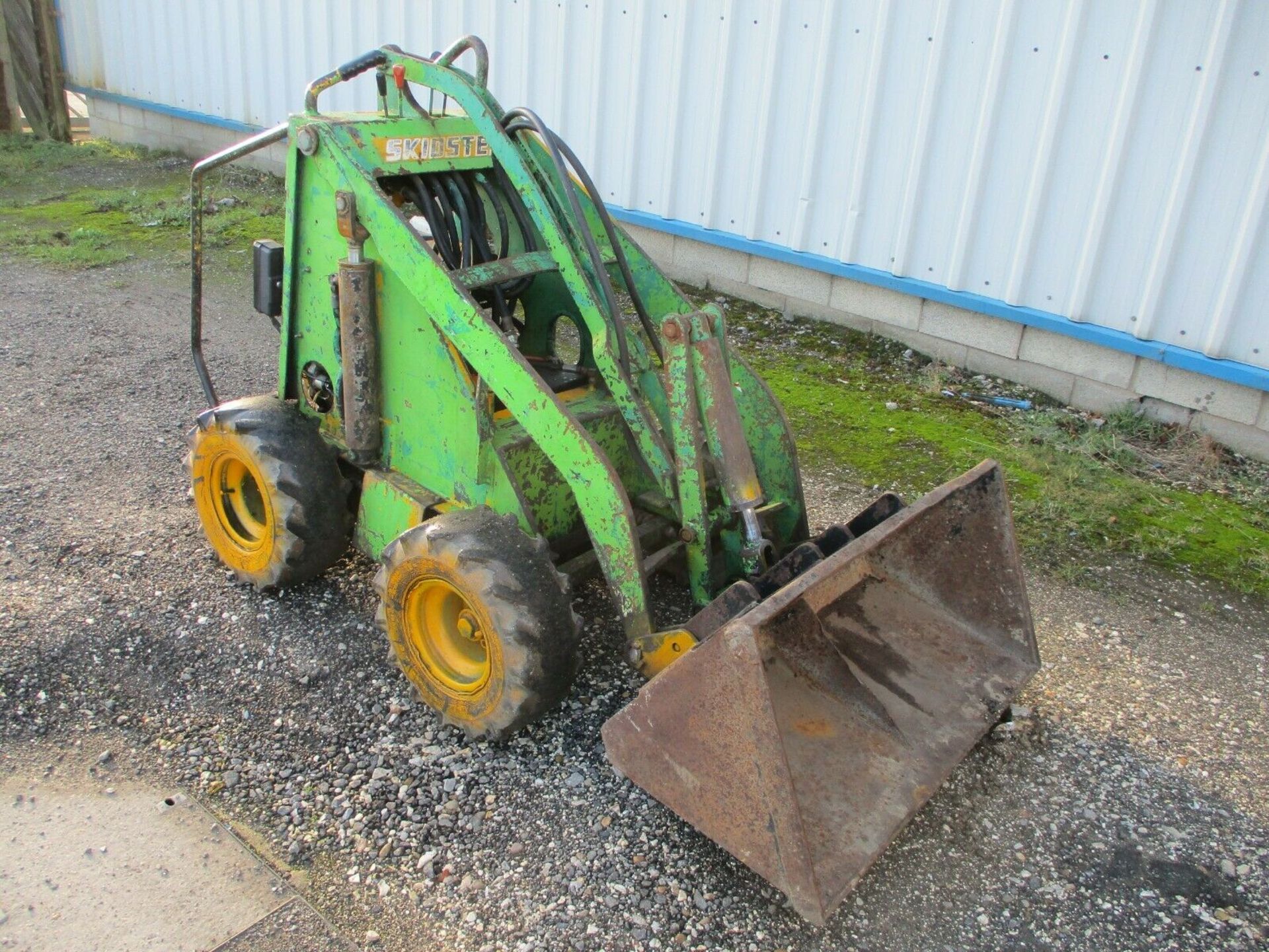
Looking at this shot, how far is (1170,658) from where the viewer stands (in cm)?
352

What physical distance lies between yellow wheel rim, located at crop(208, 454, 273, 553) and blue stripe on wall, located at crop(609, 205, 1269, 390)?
11.6 ft

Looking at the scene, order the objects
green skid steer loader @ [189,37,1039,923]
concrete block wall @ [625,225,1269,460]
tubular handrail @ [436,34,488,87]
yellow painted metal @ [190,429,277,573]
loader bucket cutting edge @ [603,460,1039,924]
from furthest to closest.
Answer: concrete block wall @ [625,225,1269,460], yellow painted metal @ [190,429,277,573], tubular handrail @ [436,34,488,87], green skid steer loader @ [189,37,1039,923], loader bucket cutting edge @ [603,460,1039,924]

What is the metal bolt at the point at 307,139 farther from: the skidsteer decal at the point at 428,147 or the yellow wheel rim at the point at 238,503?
the yellow wheel rim at the point at 238,503

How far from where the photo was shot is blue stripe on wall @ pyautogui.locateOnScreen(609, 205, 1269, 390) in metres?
4.77

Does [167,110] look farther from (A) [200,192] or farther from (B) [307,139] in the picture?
(B) [307,139]

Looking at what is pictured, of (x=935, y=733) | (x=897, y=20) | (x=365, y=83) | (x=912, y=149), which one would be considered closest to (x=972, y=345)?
(x=912, y=149)

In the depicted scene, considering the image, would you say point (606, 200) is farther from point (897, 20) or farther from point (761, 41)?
point (897, 20)

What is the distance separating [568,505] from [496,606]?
599 millimetres

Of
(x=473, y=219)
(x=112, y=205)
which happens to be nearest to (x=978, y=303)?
(x=473, y=219)

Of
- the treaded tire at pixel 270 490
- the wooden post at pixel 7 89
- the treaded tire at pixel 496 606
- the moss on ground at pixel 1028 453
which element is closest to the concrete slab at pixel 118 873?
the treaded tire at pixel 496 606

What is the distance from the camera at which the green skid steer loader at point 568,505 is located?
246 cm

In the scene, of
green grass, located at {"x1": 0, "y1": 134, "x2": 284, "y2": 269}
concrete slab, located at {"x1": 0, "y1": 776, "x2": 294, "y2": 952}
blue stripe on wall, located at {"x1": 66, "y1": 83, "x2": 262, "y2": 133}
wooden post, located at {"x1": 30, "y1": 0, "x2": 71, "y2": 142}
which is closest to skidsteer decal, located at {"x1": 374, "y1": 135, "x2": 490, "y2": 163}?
concrete slab, located at {"x1": 0, "y1": 776, "x2": 294, "y2": 952}

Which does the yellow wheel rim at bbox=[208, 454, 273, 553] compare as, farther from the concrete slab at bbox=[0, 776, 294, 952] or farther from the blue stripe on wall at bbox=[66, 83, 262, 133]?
the blue stripe on wall at bbox=[66, 83, 262, 133]

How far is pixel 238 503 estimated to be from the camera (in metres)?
3.64
